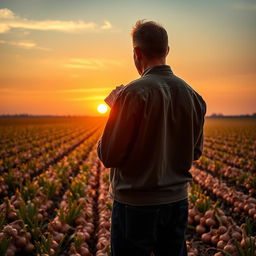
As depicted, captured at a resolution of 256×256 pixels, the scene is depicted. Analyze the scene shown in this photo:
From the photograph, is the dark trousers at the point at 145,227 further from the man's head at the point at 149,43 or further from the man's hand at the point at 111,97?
the man's head at the point at 149,43

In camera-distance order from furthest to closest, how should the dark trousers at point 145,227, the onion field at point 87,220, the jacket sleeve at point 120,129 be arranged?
the onion field at point 87,220, the dark trousers at point 145,227, the jacket sleeve at point 120,129

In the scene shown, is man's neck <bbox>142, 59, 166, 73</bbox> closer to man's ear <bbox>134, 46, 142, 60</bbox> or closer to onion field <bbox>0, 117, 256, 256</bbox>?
man's ear <bbox>134, 46, 142, 60</bbox>

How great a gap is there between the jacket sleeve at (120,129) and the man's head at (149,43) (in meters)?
0.28

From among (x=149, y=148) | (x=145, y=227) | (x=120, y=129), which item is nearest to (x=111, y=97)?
(x=120, y=129)

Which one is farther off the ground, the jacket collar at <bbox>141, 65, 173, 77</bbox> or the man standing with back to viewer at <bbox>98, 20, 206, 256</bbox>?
the jacket collar at <bbox>141, 65, 173, 77</bbox>

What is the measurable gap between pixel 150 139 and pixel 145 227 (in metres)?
0.47

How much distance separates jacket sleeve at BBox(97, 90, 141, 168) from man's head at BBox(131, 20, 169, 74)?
283 millimetres

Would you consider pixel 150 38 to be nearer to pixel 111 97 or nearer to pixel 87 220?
pixel 111 97

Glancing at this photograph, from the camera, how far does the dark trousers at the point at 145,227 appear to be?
1.55 metres

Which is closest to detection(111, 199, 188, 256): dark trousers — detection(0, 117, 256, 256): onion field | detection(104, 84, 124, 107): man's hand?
detection(104, 84, 124, 107): man's hand

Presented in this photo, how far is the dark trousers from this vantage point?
1.55 meters

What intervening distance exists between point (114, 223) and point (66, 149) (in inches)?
488

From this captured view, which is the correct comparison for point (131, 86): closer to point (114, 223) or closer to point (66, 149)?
point (114, 223)

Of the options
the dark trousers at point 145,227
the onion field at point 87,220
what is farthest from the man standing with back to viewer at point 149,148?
the onion field at point 87,220
